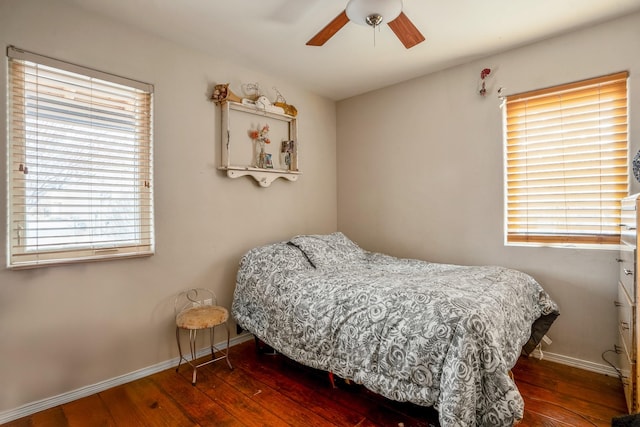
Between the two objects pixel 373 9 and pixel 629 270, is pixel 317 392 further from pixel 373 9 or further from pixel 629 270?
pixel 373 9

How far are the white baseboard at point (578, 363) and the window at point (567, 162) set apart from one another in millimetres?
872

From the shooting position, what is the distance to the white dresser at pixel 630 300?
156cm

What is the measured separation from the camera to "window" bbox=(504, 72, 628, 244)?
2.29 m

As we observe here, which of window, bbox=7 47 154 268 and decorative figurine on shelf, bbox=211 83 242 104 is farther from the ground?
decorative figurine on shelf, bbox=211 83 242 104

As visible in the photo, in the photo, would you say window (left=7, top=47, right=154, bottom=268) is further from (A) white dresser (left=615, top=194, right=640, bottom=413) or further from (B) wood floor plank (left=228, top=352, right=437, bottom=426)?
(A) white dresser (left=615, top=194, right=640, bottom=413)

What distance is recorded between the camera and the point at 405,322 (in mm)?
1614

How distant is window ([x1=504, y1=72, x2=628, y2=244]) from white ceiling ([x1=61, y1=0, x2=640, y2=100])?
0.49 metres

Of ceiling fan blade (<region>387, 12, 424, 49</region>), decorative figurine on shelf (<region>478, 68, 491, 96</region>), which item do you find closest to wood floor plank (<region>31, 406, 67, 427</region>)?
ceiling fan blade (<region>387, 12, 424, 49</region>)

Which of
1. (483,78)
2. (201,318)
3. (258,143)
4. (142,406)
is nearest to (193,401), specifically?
(142,406)

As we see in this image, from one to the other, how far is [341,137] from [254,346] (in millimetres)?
2445

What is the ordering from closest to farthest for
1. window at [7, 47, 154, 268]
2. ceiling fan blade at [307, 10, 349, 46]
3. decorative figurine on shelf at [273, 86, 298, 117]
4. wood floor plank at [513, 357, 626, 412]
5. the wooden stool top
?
ceiling fan blade at [307, 10, 349, 46], window at [7, 47, 154, 268], wood floor plank at [513, 357, 626, 412], the wooden stool top, decorative figurine on shelf at [273, 86, 298, 117]

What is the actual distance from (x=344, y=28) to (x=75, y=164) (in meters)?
2.02

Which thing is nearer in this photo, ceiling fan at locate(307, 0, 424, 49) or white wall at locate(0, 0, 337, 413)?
ceiling fan at locate(307, 0, 424, 49)

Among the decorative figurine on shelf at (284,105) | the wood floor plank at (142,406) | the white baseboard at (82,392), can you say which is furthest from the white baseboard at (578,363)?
the decorative figurine on shelf at (284,105)
